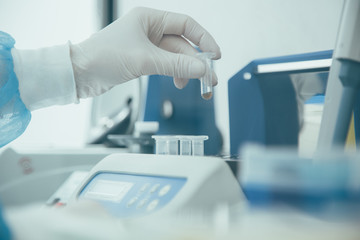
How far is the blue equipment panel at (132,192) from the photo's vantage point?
1.63 ft

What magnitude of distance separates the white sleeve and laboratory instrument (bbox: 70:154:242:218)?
310 mm

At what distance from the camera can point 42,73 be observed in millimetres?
827

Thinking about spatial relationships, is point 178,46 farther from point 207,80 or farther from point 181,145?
Result: point 181,145

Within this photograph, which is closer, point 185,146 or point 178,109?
point 185,146

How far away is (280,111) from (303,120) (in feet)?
0.24

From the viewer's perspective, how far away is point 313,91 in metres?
0.95

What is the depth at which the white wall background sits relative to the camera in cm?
135

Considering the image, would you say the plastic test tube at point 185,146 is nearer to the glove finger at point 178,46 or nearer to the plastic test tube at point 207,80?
the plastic test tube at point 207,80

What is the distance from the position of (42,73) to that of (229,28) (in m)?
0.95

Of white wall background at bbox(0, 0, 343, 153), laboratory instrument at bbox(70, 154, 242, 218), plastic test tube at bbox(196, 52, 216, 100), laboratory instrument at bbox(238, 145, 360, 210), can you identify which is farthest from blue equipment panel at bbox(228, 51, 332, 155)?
laboratory instrument at bbox(238, 145, 360, 210)

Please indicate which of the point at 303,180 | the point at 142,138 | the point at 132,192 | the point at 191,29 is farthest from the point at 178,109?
the point at 303,180

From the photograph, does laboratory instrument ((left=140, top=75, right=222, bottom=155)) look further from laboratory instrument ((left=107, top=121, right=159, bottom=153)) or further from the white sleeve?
the white sleeve


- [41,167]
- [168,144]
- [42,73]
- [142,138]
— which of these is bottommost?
[41,167]

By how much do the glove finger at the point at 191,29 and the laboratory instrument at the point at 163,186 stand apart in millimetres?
389
